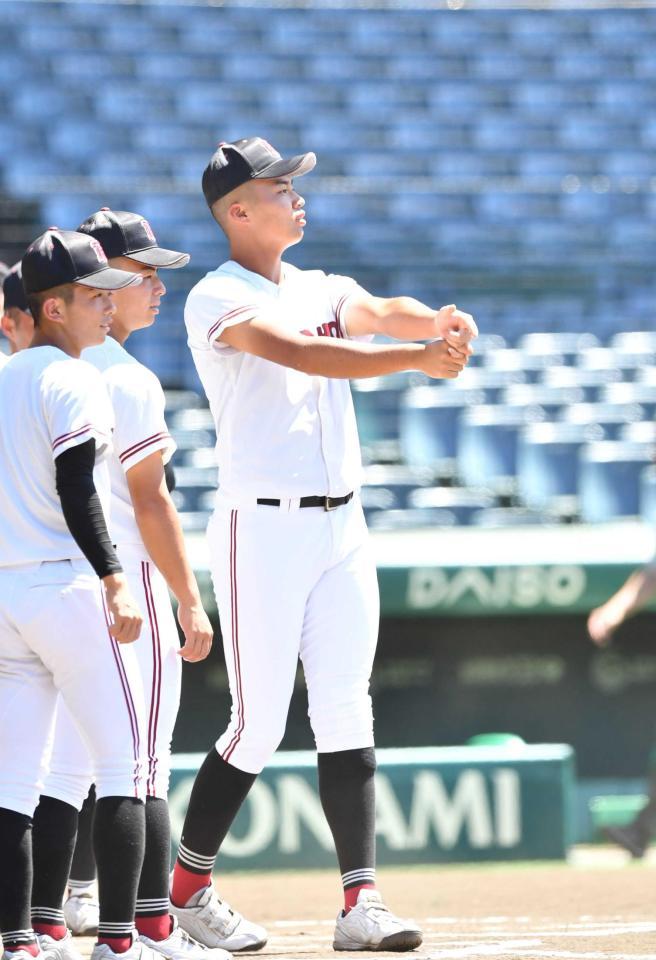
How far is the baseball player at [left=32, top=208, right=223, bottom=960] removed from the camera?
298cm

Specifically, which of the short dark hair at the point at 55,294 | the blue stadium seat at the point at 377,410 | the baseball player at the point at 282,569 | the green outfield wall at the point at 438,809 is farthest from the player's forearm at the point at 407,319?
the blue stadium seat at the point at 377,410

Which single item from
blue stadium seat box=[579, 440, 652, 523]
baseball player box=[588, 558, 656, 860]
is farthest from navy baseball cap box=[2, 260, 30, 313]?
blue stadium seat box=[579, 440, 652, 523]

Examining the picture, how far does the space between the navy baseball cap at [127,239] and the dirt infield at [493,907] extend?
1.43 metres

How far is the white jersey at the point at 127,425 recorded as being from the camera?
301 centimetres

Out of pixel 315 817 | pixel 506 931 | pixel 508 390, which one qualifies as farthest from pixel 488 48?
pixel 506 931

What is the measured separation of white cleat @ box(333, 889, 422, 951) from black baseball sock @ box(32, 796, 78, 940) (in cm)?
58

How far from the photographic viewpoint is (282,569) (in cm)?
328

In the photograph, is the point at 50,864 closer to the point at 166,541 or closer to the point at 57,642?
the point at 57,642

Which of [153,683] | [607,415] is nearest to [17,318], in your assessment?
[153,683]

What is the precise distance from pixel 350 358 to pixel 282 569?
1.57 feet

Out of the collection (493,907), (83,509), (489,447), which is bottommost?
(493,907)

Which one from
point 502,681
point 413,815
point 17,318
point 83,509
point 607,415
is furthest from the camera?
point 607,415

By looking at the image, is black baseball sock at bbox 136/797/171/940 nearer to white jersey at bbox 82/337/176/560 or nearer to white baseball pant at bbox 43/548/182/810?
white baseball pant at bbox 43/548/182/810

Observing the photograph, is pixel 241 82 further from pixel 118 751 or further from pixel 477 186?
pixel 118 751
